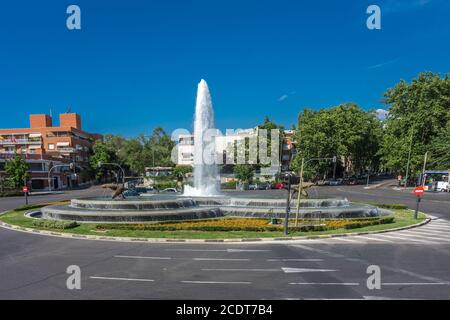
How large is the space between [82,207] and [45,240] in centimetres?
1083

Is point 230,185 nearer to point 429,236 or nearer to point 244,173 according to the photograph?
point 244,173

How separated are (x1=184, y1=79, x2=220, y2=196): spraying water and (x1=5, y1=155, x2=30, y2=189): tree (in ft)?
145

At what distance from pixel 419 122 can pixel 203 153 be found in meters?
57.4

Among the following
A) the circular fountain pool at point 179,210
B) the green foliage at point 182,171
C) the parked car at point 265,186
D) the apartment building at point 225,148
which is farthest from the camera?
the apartment building at point 225,148

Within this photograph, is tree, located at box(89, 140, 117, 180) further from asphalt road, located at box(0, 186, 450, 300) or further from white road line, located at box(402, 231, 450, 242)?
white road line, located at box(402, 231, 450, 242)

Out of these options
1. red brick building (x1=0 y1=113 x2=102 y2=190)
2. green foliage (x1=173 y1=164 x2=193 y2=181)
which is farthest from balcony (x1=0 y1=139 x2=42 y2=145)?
green foliage (x1=173 y1=164 x2=193 y2=181)

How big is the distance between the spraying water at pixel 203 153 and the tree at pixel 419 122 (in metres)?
51.0

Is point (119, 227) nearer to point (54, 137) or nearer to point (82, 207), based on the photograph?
point (82, 207)

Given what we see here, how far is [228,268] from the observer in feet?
47.6

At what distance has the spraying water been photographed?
45.0 metres

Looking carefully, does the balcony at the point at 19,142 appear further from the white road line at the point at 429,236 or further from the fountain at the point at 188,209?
the white road line at the point at 429,236

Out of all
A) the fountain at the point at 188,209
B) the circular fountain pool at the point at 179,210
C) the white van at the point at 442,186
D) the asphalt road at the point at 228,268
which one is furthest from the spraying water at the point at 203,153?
the white van at the point at 442,186

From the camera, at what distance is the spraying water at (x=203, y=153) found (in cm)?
4497

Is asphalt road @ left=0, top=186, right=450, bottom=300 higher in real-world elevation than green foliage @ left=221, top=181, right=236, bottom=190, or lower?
higher
